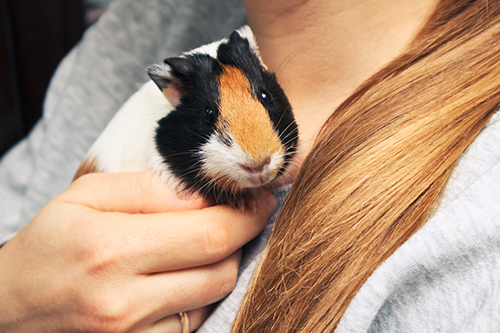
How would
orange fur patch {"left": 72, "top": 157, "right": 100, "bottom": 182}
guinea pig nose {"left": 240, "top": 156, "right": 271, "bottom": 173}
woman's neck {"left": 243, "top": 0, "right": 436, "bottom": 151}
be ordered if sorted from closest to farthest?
guinea pig nose {"left": 240, "top": 156, "right": 271, "bottom": 173} → woman's neck {"left": 243, "top": 0, "right": 436, "bottom": 151} → orange fur patch {"left": 72, "top": 157, "right": 100, "bottom": 182}

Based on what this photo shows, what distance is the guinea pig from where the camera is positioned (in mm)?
803

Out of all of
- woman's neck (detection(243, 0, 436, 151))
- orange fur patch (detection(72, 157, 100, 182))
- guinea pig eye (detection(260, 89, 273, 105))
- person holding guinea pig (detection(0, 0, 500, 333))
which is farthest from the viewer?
orange fur patch (detection(72, 157, 100, 182))

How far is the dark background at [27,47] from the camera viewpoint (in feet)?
8.44

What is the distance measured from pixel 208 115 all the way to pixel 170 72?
0.56ft

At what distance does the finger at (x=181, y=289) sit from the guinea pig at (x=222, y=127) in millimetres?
206

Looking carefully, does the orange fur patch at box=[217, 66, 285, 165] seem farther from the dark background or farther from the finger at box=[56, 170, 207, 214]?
the dark background

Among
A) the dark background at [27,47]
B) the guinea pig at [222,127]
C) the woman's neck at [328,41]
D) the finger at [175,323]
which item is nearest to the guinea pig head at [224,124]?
the guinea pig at [222,127]

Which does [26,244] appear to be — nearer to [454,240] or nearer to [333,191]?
[333,191]

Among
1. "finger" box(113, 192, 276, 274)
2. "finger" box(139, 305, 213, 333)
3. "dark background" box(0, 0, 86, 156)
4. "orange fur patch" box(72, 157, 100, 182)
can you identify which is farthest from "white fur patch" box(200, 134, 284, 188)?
"dark background" box(0, 0, 86, 156)

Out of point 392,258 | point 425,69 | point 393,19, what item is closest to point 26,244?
point 392,258

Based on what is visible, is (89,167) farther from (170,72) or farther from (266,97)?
(266,97)

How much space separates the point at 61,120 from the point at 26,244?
87 cm

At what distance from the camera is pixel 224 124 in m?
0.83

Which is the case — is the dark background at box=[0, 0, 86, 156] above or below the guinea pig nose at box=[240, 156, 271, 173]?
above
